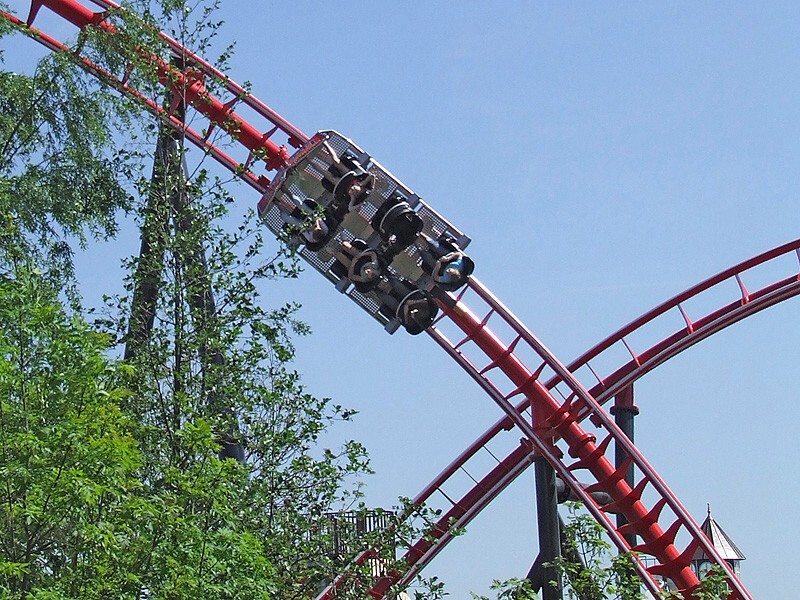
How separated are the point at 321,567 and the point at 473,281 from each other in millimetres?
6292

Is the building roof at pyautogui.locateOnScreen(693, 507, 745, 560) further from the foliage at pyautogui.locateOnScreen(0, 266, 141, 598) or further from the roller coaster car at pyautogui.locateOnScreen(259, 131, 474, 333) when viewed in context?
the foliage at pyautogui.locateOnScreen(0, 266, 141, 598)

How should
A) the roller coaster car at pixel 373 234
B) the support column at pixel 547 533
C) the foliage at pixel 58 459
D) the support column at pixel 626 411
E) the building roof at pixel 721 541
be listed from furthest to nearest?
the building roof at pixel 721 541 → the support column at pixel 626 411 → the roller coaster car at pixel 373 234 → the support column at pixel 547 533 → the foliage at pixel 58 459

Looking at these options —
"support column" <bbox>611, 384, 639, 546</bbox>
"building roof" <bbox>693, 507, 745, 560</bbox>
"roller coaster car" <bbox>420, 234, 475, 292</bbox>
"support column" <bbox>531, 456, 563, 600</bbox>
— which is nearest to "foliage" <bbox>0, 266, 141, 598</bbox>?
"support column" <bbox>531, 456, 563, 600</bbox>

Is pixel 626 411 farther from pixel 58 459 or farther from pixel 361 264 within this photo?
pixel 58 459

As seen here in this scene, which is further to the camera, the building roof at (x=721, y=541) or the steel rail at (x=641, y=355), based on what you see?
the building roof at (x=721, y=541)

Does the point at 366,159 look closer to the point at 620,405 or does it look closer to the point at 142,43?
the point at 620,405

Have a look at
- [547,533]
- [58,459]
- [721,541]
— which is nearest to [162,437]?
[58,459]

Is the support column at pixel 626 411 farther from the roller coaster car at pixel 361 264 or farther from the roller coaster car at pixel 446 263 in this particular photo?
the roller coaster car at pixel 361 264

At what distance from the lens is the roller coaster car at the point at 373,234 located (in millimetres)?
14219

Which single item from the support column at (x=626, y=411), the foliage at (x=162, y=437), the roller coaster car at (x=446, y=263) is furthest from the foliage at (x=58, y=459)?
the support column at (x=626, y=411)

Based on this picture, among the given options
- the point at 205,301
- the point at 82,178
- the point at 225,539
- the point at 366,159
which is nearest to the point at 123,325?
the point at 205,301

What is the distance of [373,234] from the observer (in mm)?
14406

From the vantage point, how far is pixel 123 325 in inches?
340

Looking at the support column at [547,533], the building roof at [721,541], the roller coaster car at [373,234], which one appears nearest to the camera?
the support column at [547,533]
